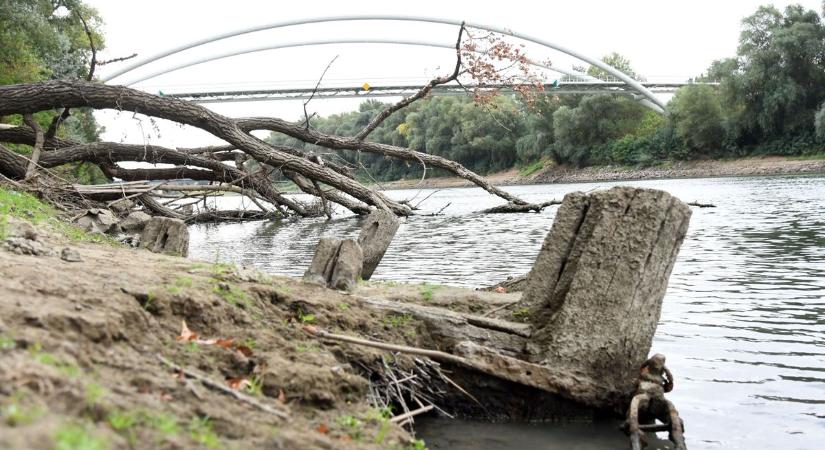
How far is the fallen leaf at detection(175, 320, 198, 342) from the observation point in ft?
11.3

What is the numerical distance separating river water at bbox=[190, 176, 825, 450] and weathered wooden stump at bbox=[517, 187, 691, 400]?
408 millimetres

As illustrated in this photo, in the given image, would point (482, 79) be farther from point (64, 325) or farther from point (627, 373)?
point (64, 325)

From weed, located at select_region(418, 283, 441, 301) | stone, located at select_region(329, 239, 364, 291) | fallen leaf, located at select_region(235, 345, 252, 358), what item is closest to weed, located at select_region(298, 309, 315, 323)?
fallen leaf, located at select_region(235, 345, 252, 358)

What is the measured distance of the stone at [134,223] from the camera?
41.3 ft

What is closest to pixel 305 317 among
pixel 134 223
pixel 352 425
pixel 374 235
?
pixel 352 425

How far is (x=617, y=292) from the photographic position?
4207 mm

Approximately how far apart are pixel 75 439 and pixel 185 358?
4.46ft

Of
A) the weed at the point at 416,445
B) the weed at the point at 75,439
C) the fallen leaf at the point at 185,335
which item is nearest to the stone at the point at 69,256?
the fallen leaf at the point at 185,335

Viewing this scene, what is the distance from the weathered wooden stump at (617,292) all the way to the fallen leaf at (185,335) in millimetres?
1934

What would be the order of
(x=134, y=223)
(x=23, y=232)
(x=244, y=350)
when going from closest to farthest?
1. (x=244, y=350)
2. (x=23, y=232)
3. (x=134, y=223)

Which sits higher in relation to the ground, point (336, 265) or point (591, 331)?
point (336, 265)

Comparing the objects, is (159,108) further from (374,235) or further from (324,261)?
(324,261)

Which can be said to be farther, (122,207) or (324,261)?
(122,207)

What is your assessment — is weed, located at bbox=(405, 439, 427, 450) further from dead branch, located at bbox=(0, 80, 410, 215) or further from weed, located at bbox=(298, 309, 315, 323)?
dead branch, located at bbox=(0, 80, 410, 215)
